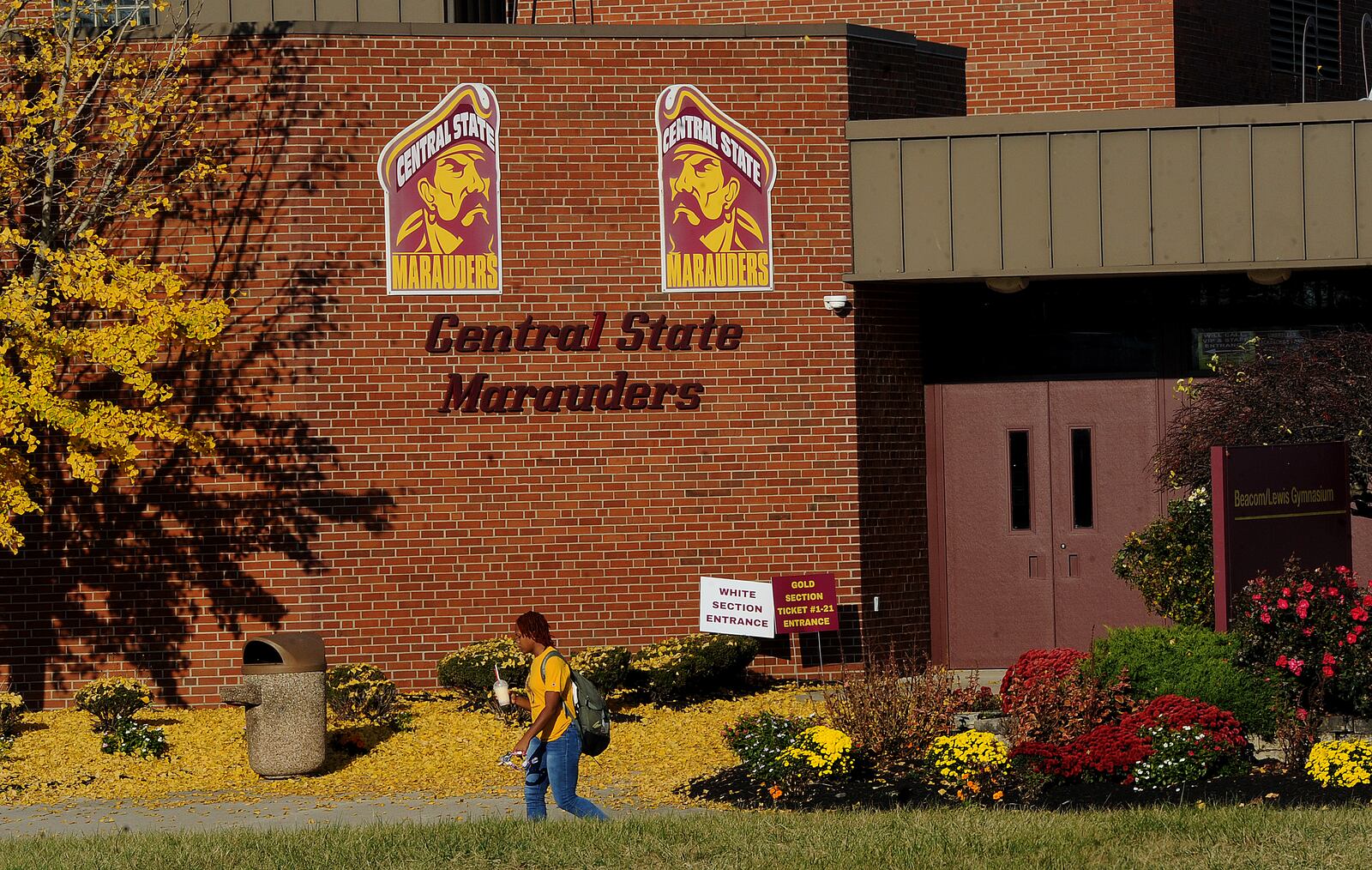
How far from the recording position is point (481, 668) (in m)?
15.7

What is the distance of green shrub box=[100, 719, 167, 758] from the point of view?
14.5 m

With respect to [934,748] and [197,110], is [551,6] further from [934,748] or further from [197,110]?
[934,748]

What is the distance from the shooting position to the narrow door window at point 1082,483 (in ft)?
62.1

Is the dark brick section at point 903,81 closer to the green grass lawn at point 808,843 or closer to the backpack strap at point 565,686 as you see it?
the backpack strap at point 565,686

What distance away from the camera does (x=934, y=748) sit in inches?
483

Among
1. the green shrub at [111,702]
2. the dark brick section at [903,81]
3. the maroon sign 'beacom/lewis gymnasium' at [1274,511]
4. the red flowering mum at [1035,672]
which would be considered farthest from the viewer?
the dark brick section at [903,81]

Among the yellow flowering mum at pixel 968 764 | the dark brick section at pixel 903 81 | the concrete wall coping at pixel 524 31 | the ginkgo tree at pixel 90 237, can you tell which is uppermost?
the concrete wall coping at pixel 524 31

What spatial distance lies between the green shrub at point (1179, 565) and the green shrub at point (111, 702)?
30.8 ft

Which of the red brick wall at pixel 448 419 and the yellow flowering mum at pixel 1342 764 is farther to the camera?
the red brick wall at pixel 448 419

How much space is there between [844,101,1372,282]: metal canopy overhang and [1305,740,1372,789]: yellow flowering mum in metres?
6.54

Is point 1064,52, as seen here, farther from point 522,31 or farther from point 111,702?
point 111,702

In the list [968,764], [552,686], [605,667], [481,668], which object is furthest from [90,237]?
[968,764]

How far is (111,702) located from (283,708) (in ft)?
7.61

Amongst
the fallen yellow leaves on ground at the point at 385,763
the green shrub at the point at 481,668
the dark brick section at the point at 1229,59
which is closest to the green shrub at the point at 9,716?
the fallen yellow leaves on ground at the point at 385,763
